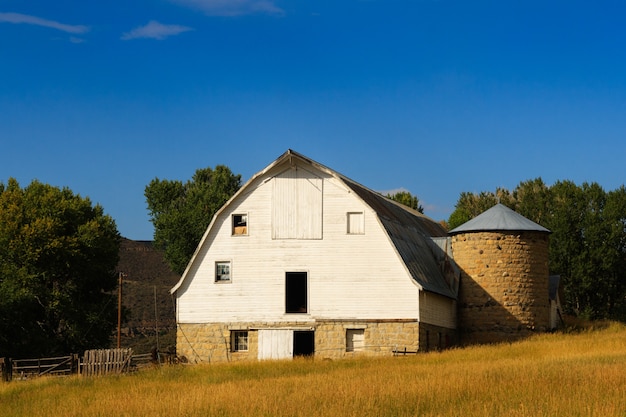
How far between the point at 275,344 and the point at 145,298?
57589mm

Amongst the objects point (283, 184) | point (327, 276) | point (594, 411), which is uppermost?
point (283, 184)

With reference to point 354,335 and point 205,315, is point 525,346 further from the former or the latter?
point 205,315

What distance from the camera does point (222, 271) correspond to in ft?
135

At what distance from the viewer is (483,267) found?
43281 mm

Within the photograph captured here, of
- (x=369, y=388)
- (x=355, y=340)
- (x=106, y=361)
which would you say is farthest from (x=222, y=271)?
(x=369, y=388)

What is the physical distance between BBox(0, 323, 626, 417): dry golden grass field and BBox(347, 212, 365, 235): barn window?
581cm

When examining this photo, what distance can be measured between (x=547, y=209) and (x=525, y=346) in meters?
31.6

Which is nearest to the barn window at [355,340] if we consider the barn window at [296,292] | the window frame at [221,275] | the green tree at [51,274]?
the barn window at [296,292]

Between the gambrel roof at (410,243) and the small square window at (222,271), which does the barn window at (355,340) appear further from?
the small square window at (222,271)

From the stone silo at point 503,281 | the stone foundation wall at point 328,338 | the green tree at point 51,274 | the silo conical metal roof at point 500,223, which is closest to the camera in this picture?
the stone foundation wall at point 328,338

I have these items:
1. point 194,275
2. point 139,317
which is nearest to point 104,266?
point 194,275

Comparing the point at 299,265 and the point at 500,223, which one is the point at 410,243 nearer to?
the point at 500,223

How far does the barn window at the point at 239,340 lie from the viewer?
40656mm

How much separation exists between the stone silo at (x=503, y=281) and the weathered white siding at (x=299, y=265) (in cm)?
514
